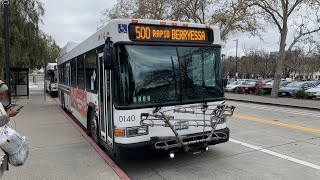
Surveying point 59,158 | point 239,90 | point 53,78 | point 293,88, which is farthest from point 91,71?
point 239,90

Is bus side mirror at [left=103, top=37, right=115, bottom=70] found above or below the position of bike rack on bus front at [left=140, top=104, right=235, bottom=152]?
above

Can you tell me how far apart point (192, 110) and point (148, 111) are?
0.92 metres

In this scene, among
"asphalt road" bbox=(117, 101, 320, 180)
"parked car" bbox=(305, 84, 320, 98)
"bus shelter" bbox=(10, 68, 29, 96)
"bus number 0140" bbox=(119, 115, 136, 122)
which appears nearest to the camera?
"bus number 0140" bbox=(119, 115, 136, 122)

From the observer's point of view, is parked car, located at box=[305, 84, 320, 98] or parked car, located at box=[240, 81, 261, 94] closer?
parked car, located at box=[305, 84, 320, 98]

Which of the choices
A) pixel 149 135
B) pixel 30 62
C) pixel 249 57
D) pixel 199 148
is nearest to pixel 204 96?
pixel 199 148

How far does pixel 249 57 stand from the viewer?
76562mm

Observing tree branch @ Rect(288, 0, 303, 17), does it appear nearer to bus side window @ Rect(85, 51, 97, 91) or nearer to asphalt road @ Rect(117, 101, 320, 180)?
asphalt road @ Rect(117, 101, 320, 180)

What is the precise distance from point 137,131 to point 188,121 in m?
1.06

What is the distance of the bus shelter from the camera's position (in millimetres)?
23109

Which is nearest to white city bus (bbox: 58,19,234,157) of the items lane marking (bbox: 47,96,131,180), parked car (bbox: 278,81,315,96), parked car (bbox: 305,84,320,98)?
lane marking (bbox: 47,96,131,180)

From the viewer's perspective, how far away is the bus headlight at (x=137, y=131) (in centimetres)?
532

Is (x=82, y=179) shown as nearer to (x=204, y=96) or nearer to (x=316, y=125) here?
(x=204, y=96)

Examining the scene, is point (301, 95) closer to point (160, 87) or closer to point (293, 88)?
point (293, 88)

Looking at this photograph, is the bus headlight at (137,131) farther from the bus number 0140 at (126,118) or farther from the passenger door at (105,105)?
the passenger door at (105,105)
